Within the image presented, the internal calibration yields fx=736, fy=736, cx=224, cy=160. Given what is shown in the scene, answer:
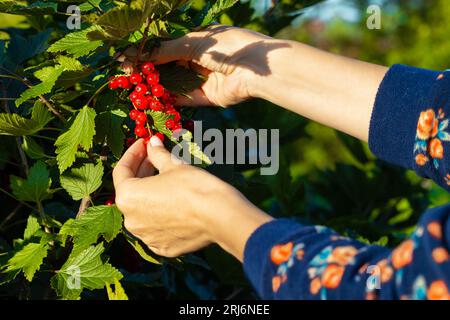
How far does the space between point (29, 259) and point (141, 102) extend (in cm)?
35

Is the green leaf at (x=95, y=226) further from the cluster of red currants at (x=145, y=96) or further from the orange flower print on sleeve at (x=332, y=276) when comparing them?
the orange flower print on sleeve at (x=332, y=276)

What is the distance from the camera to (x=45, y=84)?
1.22 m

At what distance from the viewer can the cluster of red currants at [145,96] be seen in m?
1.25

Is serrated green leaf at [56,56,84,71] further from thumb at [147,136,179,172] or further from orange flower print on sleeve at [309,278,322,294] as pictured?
orange flower print on sleeve at [309,278,322,294]

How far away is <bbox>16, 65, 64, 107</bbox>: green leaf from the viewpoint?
1.21 metres

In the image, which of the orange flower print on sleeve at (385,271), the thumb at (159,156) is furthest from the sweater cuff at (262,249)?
the thumb at (159,156)

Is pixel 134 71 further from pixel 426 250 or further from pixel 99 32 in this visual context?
pixel 426 250

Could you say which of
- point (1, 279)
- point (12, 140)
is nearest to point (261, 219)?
point (1, 279)

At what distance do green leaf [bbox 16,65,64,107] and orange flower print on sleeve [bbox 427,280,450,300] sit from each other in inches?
26.5

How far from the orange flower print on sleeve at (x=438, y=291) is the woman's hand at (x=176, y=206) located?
0.28 metres

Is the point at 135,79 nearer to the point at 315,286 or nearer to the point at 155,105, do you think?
the point at 155,105

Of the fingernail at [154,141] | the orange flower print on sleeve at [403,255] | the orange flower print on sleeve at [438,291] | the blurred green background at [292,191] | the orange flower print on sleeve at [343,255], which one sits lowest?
the blurred green background at [292,191]

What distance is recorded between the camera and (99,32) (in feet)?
3.78
